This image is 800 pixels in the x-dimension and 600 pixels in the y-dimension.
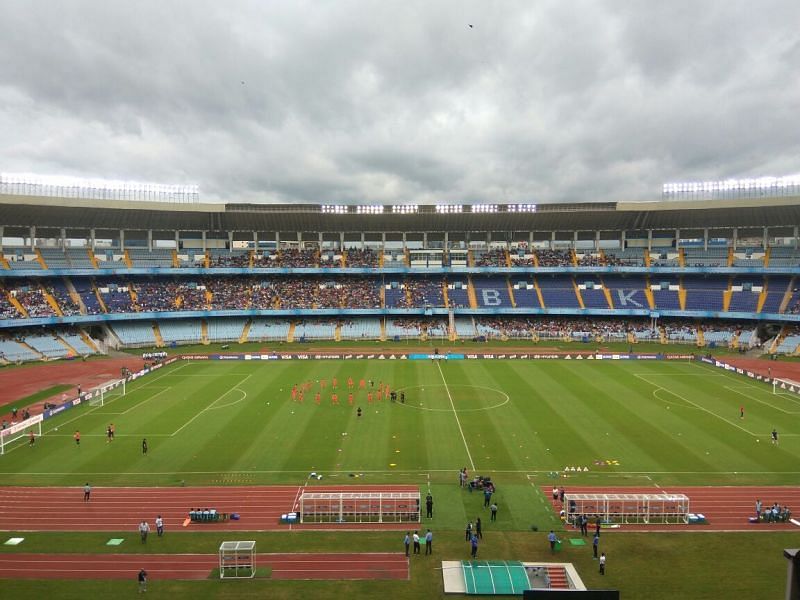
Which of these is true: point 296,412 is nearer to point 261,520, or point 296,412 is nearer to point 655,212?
point 261,520

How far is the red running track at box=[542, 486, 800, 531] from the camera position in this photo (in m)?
22.8

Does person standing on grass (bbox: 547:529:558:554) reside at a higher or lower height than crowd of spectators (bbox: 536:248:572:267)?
lower

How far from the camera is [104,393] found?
4516 centimetres

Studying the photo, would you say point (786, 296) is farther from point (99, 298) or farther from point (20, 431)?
point (99, 298)

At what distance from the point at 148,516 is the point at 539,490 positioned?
17.7 meters

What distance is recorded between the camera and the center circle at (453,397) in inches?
1591

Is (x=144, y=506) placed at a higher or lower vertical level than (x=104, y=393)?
lower

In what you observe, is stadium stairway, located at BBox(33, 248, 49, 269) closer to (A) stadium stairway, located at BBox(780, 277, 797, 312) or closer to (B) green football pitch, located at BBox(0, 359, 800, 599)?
(B) green football pitch, located at BBox(0, 359, 800, 599)

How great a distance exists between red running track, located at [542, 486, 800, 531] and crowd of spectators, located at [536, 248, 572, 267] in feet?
197

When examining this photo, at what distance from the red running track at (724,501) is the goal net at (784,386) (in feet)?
77.8

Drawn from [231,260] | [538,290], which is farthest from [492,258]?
[231,260]

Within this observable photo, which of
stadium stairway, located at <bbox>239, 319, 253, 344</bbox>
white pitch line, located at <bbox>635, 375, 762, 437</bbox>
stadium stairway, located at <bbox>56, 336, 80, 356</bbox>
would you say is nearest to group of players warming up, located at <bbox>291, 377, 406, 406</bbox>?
white pitch line, located at <bbox>635, 375, 762, 437</bbox>

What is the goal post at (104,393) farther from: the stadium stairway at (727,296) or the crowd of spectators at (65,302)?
the stadium stairway at (727,296)

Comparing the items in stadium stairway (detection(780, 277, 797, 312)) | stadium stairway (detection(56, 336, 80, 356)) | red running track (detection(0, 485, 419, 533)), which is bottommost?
red running track (detection(0, 485, 419, 533))
